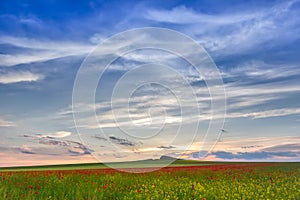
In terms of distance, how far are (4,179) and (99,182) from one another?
502 centimetres

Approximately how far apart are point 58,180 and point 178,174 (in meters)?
7.50

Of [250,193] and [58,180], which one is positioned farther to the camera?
[58,180]

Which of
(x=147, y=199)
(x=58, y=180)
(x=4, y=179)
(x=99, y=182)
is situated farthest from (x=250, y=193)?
(x=4, y=179)

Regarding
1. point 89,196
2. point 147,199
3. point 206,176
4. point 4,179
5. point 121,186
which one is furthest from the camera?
point 206,176

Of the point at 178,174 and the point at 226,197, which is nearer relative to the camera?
the point at 226,197

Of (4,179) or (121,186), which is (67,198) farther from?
(4,179)

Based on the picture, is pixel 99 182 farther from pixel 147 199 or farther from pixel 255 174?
pixel 255 174

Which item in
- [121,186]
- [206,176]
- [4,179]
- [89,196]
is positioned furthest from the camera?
[206,176]

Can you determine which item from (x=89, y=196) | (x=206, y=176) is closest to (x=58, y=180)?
(x=89, y=196)

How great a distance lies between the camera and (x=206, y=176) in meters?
20.5

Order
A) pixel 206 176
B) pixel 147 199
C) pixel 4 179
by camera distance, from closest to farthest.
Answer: pixel 147 199
pixel 4 179
pixel 206 176

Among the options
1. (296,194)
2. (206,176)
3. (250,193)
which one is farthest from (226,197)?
(206,176)

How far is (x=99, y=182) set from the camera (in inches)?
691

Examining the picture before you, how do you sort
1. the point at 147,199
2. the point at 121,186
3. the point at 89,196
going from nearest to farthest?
1. the point at 147,199
2. the point at 89,196
3. the point at 121,186
